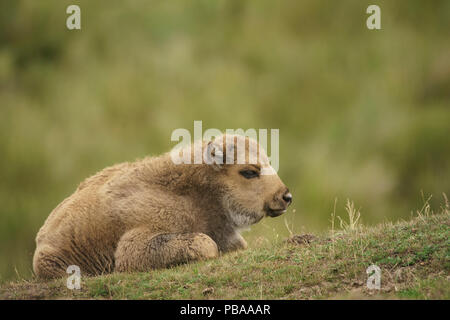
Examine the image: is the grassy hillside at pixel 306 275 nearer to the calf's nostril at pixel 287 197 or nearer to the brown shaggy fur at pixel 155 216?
the brown shaggy fur at pixel 155 216

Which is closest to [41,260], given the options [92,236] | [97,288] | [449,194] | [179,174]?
[92,236]

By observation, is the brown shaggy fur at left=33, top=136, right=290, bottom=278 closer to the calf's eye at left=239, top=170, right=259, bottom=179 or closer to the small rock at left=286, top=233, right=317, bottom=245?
the calf's eye at left=239, top=170, right=259, bottom=179

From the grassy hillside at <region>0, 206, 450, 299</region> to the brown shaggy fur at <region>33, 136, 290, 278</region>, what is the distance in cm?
51

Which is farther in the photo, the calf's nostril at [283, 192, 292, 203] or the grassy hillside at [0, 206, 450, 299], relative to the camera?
the calf's nostril at [283, 192, 292, 203]

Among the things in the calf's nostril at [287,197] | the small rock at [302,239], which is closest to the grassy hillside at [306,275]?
the small rock at [302,239]

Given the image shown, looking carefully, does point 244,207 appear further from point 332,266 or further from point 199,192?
point 332,266

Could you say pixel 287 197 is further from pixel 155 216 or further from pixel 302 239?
pixel 155 216

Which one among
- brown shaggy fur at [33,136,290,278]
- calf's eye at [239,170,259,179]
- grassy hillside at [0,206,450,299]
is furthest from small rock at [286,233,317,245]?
Result: calf's eye at [239,170,259,179]

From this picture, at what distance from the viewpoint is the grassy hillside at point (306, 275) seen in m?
11.0

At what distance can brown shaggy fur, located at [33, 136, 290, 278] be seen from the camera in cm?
1309

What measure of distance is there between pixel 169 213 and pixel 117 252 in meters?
1.19
